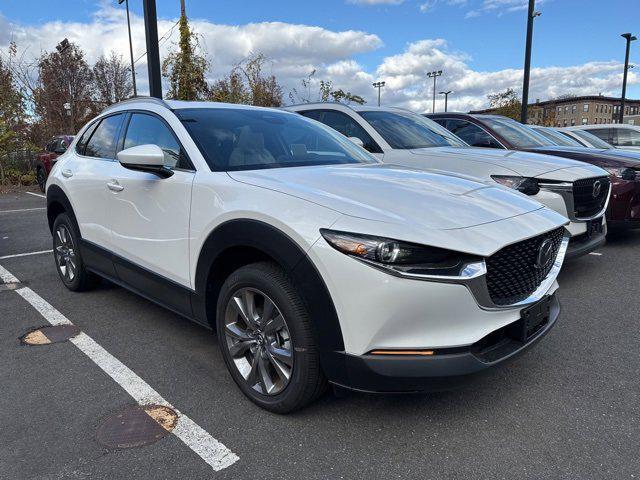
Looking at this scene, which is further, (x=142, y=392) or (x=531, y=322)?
(x=142, y=392)

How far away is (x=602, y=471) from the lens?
7.04 ft

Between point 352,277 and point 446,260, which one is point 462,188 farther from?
point 352,277

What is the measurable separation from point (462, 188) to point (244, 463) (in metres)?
1.82

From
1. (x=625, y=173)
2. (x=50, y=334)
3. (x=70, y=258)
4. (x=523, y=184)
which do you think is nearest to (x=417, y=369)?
(x=50, y=334)

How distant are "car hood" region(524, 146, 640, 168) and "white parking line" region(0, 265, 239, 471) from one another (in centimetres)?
564

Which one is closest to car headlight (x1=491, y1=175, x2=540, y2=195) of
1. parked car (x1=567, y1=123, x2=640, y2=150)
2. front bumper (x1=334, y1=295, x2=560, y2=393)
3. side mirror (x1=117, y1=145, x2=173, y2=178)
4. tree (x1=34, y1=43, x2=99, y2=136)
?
front bumper (x1=334, y1=295, x2=560, y2=393)

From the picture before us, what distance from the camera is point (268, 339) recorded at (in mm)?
2539

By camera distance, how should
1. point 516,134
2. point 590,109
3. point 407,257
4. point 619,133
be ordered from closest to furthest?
1. point 407,257
2. point 516,134
3. point 619,133
4. point 590,109

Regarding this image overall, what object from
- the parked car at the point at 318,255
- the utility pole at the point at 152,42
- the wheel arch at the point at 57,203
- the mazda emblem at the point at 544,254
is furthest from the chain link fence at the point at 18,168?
the mazda emblem at the point at 544,254

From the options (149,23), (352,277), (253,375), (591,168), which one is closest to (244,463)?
(253,375)

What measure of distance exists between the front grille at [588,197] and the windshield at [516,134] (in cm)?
179

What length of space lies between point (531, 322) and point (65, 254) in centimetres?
422

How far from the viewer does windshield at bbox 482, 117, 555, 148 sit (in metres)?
6.84

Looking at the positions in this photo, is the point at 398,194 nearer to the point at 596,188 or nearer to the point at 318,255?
the point at 318,255
